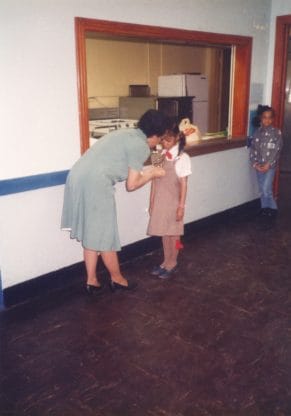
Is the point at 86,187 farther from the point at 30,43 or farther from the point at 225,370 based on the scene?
the point at 225,370

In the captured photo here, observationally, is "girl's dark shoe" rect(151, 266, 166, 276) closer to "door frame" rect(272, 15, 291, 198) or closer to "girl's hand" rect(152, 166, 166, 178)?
"girl's hand" rect(152, 166, 166, 178)

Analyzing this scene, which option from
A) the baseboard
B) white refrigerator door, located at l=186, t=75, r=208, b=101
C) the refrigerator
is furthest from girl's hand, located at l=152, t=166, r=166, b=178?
white refrigerator door, located at l=186, t=75, r=208, b=101

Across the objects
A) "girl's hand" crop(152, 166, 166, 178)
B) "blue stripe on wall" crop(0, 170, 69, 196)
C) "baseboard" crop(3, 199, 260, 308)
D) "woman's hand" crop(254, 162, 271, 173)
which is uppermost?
"girl's hand" crop(152, 166, 166, 178)

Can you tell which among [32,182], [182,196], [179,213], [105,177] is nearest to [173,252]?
[179,213]

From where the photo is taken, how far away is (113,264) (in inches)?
118

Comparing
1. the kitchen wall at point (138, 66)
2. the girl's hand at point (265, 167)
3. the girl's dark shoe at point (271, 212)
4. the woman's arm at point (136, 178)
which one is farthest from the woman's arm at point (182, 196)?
the kitchen wall at point (138, 66)

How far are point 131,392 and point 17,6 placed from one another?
2404mm

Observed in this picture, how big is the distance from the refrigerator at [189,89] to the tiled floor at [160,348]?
2909 mm

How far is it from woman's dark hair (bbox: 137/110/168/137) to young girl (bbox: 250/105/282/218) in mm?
2309

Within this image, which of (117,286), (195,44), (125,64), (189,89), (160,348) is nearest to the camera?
(160,348)

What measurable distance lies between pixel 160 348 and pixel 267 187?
2.93m

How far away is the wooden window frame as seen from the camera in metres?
2.96

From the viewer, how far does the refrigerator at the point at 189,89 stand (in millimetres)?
5523

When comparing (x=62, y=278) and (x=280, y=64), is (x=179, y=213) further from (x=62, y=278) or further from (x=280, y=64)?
(x=280, y=64)
